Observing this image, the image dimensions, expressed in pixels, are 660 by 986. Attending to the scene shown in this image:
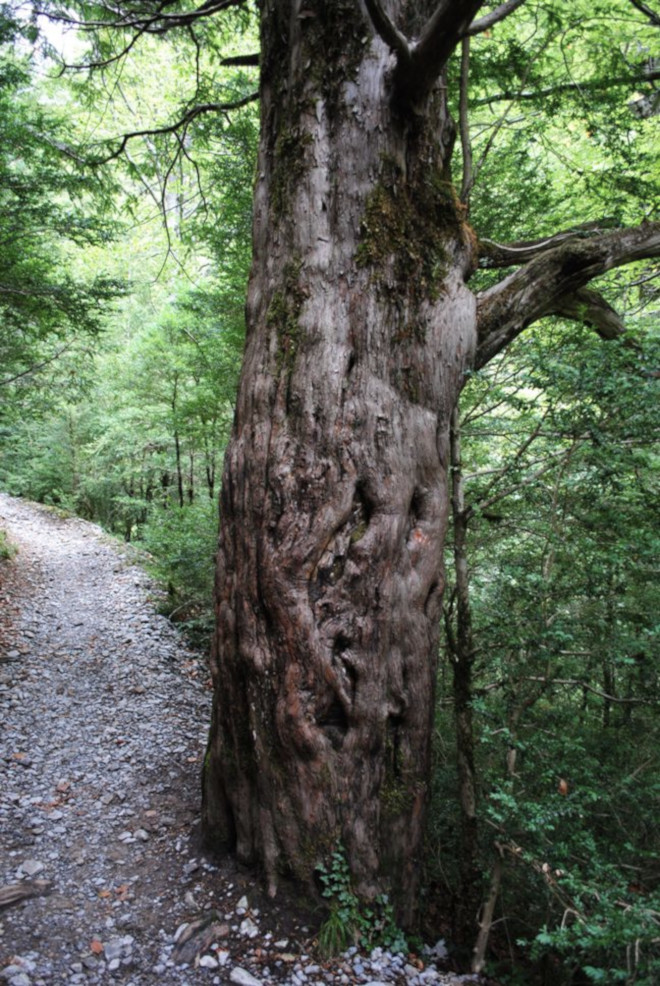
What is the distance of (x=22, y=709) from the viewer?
5.08 m

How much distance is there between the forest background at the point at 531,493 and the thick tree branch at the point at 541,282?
0.95 feet

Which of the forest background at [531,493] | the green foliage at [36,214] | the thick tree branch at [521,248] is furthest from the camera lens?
the green foliage at [36,214]

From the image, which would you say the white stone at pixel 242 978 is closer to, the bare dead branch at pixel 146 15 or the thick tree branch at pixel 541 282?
the thick tree branch at pixel 541 282

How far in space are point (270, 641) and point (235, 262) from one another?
526cm

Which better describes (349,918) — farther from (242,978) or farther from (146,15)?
(146,15)

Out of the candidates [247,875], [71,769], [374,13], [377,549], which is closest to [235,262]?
[374,13]

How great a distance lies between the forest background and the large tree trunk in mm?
492

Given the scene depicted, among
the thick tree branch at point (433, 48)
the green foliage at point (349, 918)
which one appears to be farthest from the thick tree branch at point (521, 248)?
the green foliage at point (349, 918)

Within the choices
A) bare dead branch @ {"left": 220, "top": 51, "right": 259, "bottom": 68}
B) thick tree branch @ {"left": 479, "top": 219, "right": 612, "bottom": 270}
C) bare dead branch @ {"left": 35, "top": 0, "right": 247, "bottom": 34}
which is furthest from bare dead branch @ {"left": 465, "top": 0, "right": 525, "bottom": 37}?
bare dead branch @ {"left": 35, "top": 0, "right": 247, "bottom": 34}

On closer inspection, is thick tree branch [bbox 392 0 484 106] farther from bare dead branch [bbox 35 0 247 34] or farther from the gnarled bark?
bare dead branch [bbox 35 0 247 34]

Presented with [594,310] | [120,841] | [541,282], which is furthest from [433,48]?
[120,841]

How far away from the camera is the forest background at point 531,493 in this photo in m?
2.79

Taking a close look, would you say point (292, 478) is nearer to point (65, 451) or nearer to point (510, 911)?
point (510, 911)

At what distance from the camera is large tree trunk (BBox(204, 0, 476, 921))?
2797mm
